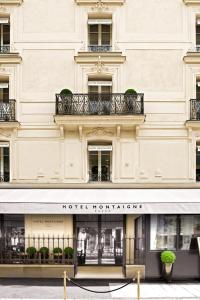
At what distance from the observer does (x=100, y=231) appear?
2108cm

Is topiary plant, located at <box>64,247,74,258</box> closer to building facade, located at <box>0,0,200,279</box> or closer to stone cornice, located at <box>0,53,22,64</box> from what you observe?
building facade, located at <box>0,0,200,279</box>

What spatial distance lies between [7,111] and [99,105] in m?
3.89

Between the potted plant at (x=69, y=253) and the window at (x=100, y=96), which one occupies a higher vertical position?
the window at (x=100, y=96)

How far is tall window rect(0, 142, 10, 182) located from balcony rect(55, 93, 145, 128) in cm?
260

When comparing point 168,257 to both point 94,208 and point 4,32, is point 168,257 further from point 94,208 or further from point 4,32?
point 4,32

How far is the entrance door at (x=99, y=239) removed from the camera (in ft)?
67.9

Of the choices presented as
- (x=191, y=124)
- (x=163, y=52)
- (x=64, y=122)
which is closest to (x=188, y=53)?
(x=163, y=52)

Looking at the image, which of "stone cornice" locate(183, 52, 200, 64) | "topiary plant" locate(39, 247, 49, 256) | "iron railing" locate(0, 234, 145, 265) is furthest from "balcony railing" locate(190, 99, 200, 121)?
"topiary plant" locate(39, 247, 49, 256)

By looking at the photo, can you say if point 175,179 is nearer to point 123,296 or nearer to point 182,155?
point 182,155

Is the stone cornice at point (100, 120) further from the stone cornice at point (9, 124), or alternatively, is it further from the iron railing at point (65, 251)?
the iron railing at point (65, 251)

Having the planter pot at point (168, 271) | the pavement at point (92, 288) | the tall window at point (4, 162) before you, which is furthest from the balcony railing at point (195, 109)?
the tall window at point (4, 162)

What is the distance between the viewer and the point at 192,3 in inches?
842

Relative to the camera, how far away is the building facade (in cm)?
2069

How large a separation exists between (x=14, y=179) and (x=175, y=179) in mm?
6771
